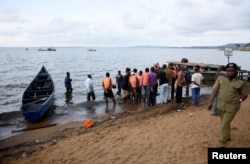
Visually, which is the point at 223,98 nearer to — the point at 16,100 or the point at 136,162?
the point at 136,162

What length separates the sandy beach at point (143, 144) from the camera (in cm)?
625

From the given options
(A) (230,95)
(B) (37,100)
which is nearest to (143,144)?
(A) (230,95)

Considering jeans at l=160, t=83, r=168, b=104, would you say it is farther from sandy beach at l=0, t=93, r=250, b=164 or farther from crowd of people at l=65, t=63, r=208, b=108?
sandy beach at l=0, t=93, r=250, b=164

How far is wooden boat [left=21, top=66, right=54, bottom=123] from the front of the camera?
1262 centimetres

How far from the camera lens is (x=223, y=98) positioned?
18.5 feet

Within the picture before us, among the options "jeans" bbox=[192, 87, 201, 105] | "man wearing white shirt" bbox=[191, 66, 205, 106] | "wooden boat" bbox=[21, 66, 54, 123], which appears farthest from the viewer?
"wooden boat" bbox=[21, 66, 54, 123]

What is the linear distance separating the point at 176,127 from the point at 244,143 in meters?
2.33

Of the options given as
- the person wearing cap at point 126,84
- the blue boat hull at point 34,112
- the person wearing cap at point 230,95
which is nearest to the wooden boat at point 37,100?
the blue boat hull at point 34,112

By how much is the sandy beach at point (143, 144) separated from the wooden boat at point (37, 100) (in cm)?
268

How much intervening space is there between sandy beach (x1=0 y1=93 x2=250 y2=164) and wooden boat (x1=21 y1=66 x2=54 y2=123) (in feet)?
8.81

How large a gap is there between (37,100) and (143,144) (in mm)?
9121

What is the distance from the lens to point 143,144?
7.00 meters

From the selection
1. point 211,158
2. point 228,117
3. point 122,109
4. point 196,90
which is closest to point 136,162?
point 211,158

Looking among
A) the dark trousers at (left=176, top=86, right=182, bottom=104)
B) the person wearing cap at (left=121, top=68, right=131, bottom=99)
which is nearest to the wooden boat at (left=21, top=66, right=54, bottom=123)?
the person wearing cap at (left=121, top=68, right=131, bottom=99)
